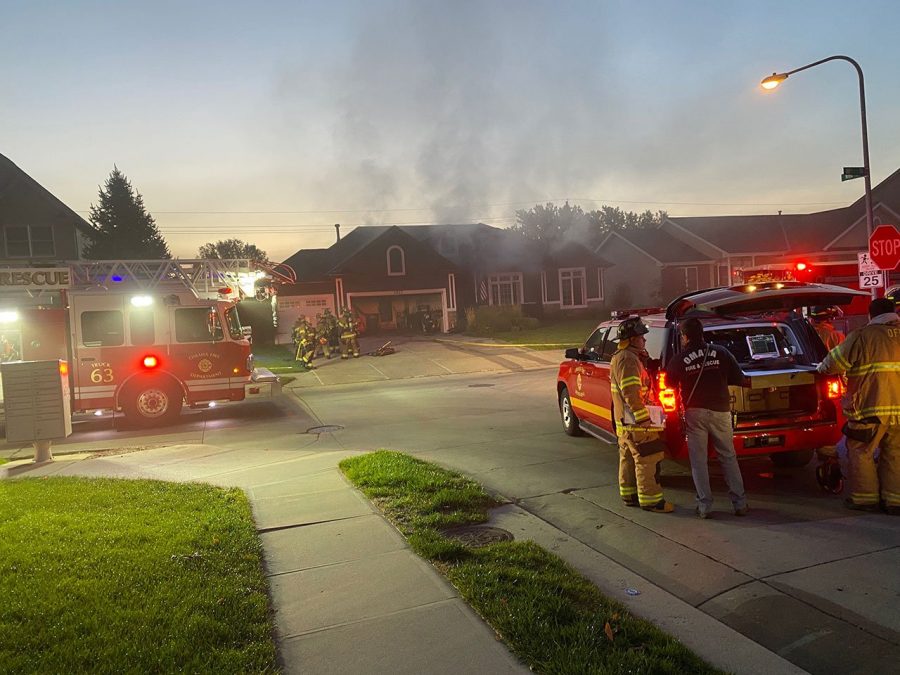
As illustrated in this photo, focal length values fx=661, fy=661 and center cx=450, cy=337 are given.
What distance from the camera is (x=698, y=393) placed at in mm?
5402

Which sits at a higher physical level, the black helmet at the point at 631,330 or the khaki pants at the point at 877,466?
the black helmet at the point at 631,330

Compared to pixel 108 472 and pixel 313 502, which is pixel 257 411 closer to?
pixel 108 472

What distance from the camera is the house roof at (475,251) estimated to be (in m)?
37.5

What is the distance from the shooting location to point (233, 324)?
13.3 metres

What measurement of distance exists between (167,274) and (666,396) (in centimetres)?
1066

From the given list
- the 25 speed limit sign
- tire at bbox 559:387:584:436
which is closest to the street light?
the 25 speed limit sign

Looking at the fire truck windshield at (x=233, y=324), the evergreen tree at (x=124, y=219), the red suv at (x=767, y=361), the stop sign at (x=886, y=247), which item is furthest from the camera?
the evergreen tree at (x=124, y=219)

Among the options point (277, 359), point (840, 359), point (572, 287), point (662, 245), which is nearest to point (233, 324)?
point (840, 359)

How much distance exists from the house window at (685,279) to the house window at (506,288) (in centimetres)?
1039

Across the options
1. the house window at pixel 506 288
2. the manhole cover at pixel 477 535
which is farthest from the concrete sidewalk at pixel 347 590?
the house window at pixel 506 288

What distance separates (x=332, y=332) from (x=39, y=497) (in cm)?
1900

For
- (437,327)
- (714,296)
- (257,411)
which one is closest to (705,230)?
(437,327)

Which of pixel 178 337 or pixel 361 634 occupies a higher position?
pixel 178 337

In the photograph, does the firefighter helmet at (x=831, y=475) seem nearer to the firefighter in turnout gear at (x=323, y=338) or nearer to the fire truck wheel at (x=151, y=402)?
the fire truck wheel at (x=151, y=402)
